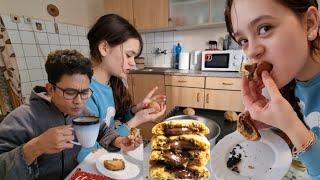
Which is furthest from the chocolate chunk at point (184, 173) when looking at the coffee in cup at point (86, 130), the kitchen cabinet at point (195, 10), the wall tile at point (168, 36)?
the wall tile at point (168, 36)

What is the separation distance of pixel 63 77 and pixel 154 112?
20.3 inches

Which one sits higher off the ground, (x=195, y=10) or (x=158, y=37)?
(x=195, y=10)

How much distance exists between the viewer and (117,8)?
10.8 feet

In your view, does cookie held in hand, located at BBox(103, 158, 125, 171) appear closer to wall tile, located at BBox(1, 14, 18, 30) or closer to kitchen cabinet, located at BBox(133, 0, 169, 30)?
wall tile, located at BBox(1, 14, 18, 30)

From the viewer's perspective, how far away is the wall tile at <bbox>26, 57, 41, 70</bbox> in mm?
2519

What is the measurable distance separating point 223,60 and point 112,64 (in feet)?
5.94

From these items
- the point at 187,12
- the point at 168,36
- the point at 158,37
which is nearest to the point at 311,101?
the point at 187,12

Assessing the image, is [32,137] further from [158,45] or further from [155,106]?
[158,45]

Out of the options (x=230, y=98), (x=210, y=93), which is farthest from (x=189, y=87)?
(x=230, y=98)

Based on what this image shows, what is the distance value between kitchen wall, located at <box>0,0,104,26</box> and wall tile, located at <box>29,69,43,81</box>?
2.24 feet

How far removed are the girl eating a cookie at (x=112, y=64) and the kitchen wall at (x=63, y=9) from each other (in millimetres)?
1762

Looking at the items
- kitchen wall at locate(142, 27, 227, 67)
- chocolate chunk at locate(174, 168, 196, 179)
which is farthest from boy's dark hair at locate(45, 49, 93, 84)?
kitchen wall at locate(142, 27, 227, 67)

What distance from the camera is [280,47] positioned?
1.70 ft

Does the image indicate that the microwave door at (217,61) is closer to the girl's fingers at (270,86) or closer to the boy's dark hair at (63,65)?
the boy's dark hair at (63,65)
